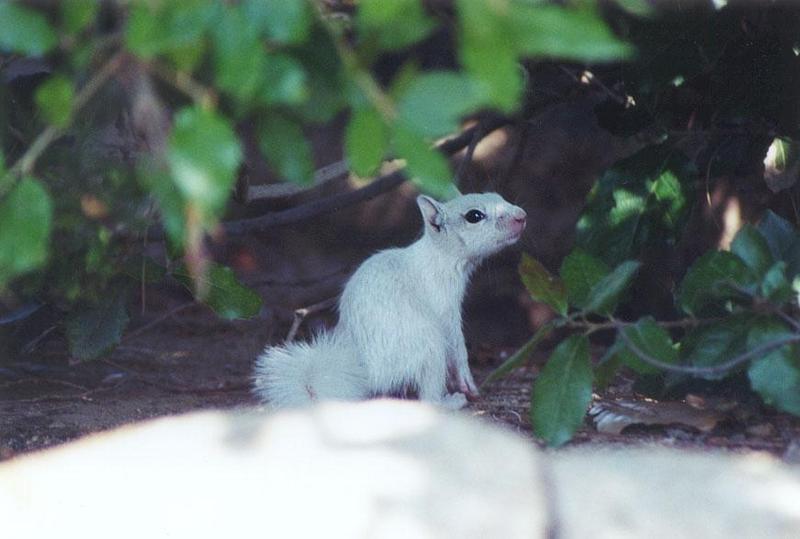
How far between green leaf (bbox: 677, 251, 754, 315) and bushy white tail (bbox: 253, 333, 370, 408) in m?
1.41

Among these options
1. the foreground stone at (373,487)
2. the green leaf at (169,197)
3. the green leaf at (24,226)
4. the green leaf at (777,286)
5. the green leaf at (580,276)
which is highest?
the green leaf at (169,197)

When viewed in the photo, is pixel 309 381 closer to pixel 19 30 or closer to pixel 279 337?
pixel 279 337

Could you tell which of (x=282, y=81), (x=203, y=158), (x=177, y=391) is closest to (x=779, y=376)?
(x=282, y=81)

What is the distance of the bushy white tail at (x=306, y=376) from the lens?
466 centimetres

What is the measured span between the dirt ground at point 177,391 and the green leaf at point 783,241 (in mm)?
534

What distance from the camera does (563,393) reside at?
365 cm

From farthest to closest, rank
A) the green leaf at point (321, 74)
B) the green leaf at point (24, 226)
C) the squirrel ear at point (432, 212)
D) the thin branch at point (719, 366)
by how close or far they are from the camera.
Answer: the squirrel ear at point (432, 212) < the thin branch at point (719, 366) < the green leaf at point (321, 74) < the green leaf at point (24, 226)

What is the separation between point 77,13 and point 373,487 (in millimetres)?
1443

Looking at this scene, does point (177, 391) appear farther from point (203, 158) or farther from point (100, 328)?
point (203, 158)

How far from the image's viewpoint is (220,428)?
3.41m

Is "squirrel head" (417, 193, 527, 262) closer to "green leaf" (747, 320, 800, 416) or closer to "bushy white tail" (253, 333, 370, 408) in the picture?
"bushy white tail" (253, 333, 370, 408)

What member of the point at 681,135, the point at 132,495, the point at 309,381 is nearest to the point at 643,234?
the point at 681,135

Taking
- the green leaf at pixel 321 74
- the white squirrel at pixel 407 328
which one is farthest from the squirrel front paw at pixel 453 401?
the green leaf at pixel 321 74

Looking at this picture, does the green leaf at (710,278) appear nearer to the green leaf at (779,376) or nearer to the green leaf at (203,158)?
the green leaf at (779,376)
